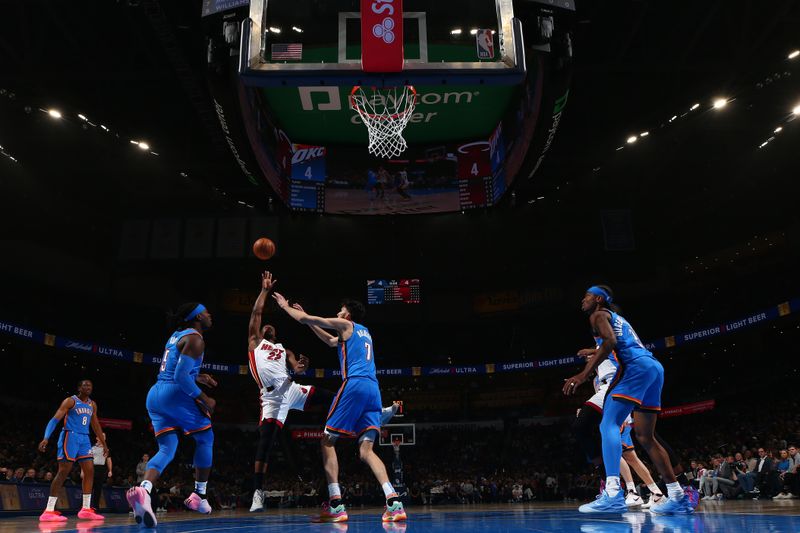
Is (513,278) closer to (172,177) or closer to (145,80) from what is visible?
(172,177)

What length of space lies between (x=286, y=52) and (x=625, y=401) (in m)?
5.36

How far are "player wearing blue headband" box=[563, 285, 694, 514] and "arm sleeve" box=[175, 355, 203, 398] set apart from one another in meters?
3.37

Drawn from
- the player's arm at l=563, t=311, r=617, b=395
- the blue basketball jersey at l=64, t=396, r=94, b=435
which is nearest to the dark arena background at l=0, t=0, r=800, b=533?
the blue basketball jersey at l=64, t=396, r=94, b=435

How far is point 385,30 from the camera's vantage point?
7414 mm

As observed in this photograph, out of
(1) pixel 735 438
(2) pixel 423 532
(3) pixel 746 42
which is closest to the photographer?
(2) pixel 423 532

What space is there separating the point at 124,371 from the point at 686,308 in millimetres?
24950

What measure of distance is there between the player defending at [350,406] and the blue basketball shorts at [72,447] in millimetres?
4619

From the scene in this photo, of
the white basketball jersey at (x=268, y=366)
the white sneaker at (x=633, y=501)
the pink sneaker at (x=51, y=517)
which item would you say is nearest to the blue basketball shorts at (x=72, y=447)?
the pink sneaker at (x=51, y=517)

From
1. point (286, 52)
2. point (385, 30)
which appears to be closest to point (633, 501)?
point (385, 30)

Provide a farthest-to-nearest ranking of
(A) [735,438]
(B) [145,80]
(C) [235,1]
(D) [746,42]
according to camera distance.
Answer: (A) [735,438] < (B) [145,80] < (D) [746,42] < (C) [235,1]

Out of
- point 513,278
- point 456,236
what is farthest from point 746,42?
point 513,278

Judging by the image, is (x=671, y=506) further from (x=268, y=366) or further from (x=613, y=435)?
(x=268, y=366)

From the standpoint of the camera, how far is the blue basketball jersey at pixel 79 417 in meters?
9.01

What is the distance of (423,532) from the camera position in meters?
4.26
